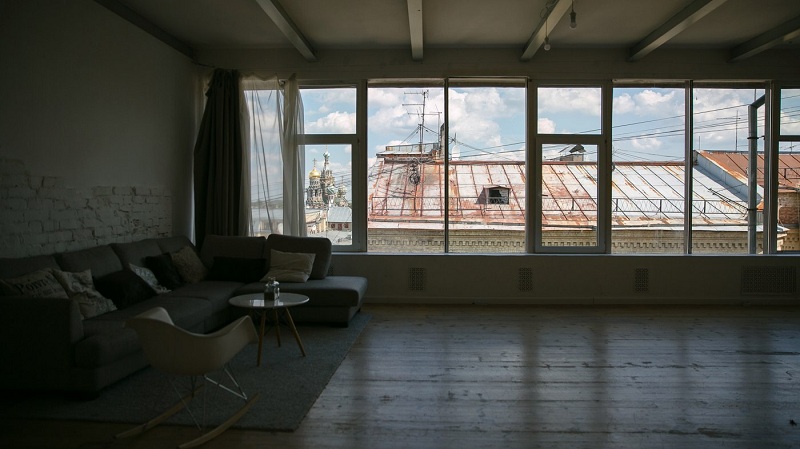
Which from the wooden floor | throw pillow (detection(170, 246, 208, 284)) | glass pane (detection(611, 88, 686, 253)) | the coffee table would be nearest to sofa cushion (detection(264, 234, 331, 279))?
throw pillow (detection(170, 246, 208, 284))

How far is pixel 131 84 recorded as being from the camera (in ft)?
16.8

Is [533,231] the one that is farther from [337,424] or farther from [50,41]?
[50,41]

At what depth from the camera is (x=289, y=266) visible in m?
5.56

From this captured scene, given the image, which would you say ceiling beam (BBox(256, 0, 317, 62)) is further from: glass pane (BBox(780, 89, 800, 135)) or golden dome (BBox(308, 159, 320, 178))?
glass pane (BBox(780, 89, 800, 135))

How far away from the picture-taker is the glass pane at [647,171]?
6.48m

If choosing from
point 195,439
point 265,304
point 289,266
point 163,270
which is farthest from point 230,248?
point 195,439

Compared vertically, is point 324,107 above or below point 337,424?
above

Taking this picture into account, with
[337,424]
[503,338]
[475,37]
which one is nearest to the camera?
[337,424]

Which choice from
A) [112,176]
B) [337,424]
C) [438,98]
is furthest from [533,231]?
[112,176]

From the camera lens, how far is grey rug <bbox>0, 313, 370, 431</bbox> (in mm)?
2979

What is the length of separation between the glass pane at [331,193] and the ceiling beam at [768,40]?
185 inches

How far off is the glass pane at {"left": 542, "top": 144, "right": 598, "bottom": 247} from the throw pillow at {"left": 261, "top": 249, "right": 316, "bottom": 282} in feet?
9.49

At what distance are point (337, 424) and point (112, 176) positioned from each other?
11.2ft

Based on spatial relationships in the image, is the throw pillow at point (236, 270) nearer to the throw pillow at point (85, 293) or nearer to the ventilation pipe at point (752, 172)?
the throw pillow at point (85, 293)
